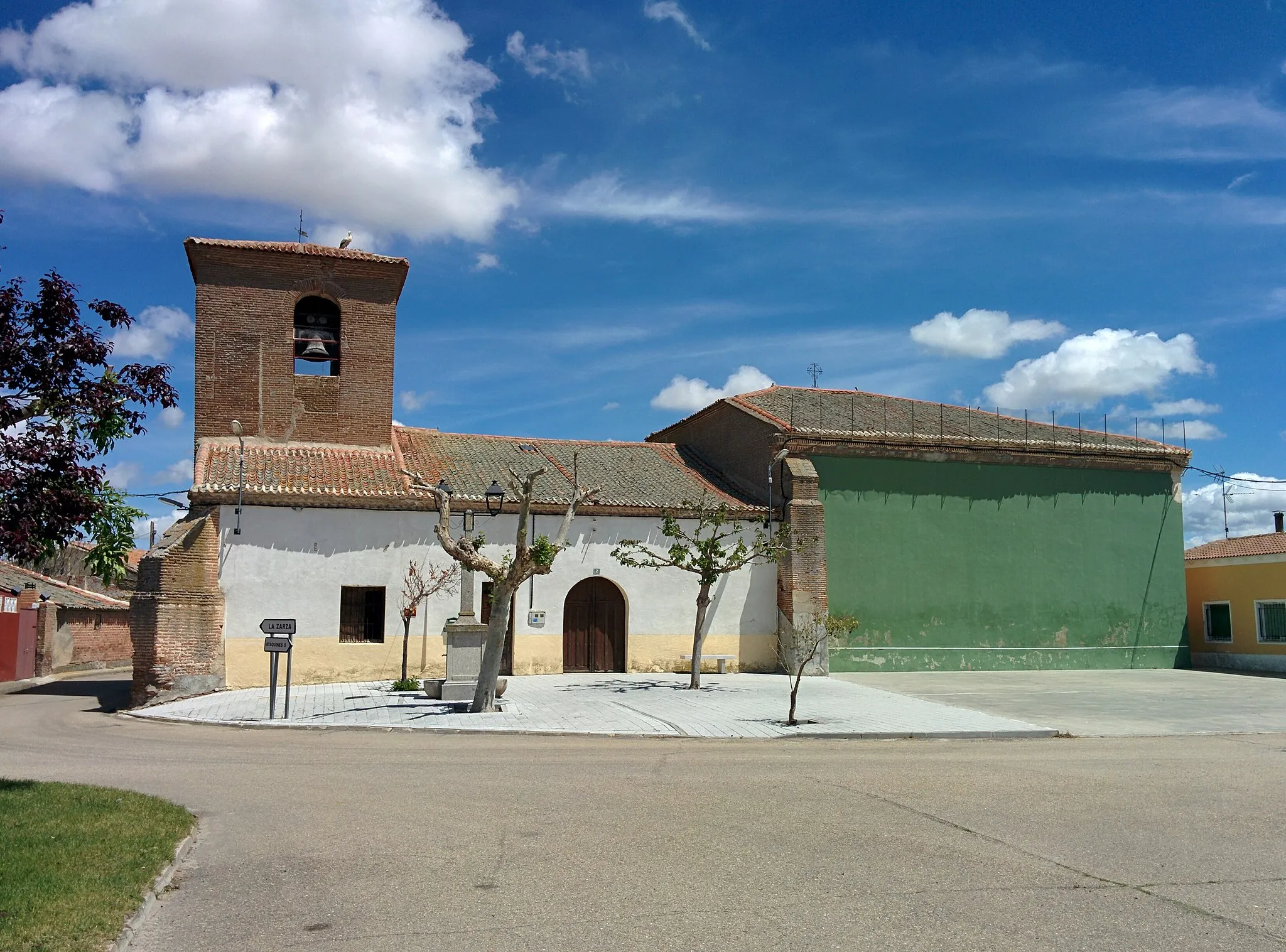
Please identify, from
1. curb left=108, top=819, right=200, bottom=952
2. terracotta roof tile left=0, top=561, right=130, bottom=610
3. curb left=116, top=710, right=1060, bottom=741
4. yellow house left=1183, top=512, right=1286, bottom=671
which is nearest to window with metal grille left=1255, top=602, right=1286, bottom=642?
yellow house left=1183, top=512, right=1286, bottom=671

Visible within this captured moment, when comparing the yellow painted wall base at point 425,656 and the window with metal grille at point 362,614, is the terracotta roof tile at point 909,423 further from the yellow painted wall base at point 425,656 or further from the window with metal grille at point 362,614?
the window with metal grille at point 362,614

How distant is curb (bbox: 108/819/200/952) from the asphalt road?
0.10 m

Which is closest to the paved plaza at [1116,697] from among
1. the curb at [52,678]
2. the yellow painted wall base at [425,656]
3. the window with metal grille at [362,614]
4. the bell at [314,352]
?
the yellow painted wall base at [425,656]

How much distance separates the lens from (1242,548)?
3045 centimetres

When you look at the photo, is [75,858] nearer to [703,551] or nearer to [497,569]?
[497,569]

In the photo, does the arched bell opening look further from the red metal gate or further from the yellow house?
the yellow house

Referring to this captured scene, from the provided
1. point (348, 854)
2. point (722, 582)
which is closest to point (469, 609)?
point (722, 582)

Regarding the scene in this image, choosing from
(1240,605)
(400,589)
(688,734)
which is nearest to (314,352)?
(400,589)

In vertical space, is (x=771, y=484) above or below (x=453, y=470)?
below

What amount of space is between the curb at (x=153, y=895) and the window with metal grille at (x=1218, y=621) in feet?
93.8

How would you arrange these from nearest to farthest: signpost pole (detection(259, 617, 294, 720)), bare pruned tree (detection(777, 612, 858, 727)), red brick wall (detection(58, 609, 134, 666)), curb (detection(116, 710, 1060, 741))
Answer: curb (detection(116, 710, 1060, 741)) < signpost pole (detection(259, 617, 294, 720)) < bare pruned tree (detection(777, 612, 858, 727)) < red brick wall (detection(58, 609, 134, 666))

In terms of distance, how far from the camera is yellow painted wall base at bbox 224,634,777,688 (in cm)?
2044

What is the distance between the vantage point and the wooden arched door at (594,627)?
23.4 meters

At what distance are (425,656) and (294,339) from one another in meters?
7.78
